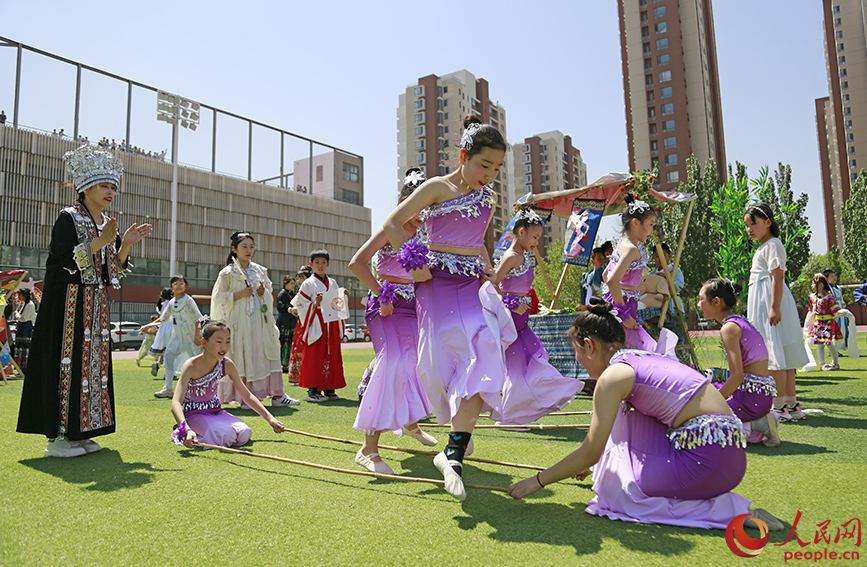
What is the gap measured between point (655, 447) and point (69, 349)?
4077mm

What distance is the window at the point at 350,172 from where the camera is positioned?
5450cm

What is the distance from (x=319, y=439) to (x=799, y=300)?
51.1 meters

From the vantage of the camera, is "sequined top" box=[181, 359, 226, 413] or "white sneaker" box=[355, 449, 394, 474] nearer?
"white sneaker" box=[355, 449, 394, 474]

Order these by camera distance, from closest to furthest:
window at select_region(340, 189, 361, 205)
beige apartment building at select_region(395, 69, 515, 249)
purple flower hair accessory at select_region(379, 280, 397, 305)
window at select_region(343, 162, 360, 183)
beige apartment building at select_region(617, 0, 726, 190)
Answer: purple flower hair accessory at select_region(379, 280, 397, 305) → window at select_region(343, 162, 360, 183) → window at select_region(340, 189, 361, 205) → beige apartment building at select_region(617, 0, 726, 190) → beige apartment building at select_region(395, 69, 515, 249)

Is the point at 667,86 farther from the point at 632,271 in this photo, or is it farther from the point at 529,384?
the point at 529,384

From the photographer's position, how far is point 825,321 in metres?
10.1

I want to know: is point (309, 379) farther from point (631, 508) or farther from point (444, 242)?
point (631, 508)

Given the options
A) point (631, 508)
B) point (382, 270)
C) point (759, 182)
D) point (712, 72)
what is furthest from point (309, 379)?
point (712, 72)

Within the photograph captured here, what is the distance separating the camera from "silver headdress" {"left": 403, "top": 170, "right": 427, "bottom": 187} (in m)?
4.24

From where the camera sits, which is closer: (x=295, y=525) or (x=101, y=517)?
(x=295, y=525)

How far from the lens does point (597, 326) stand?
2518 mm

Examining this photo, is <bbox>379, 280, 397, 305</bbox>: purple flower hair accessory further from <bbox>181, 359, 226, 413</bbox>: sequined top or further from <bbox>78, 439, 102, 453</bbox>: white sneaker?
<bbox>78, 439, 102, 453</bbox>: white sneaker

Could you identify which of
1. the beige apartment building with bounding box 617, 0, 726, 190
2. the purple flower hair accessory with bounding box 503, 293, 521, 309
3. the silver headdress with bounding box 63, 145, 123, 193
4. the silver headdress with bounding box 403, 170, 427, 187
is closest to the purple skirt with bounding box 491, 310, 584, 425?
the purple flower hair accessory with bounding box 503, 293, 521, 309

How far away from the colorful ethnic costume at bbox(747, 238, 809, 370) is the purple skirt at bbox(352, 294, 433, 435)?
3.42 m
